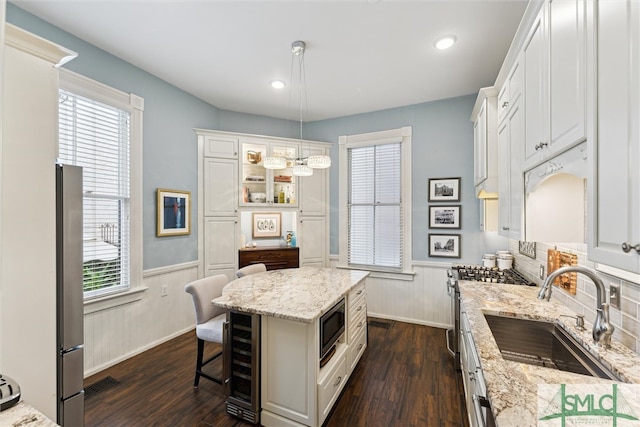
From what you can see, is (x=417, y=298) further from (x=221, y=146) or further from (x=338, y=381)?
(x=221, y=146)

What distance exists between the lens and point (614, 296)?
1264 millimetres

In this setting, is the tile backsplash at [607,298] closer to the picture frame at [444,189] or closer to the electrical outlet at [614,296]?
the electrical outlet at [614,296]

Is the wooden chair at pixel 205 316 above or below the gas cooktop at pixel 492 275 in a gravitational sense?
below

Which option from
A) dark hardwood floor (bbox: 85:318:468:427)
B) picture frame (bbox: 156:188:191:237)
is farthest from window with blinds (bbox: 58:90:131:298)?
dark hardwood floor (bbox: 85:318:468:427)

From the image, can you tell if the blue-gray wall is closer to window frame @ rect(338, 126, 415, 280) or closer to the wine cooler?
window frame @ rect(338, 126, 415, 280)

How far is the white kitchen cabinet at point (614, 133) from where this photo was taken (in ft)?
2.43

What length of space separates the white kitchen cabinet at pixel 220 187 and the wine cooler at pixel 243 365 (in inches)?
83.6

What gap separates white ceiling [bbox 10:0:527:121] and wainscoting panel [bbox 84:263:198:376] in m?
2.34

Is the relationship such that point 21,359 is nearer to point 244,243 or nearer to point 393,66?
point 244,243

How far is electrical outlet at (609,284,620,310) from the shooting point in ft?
4.09

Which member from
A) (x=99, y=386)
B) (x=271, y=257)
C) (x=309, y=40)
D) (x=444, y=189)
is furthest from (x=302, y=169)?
(x=99, y=386)

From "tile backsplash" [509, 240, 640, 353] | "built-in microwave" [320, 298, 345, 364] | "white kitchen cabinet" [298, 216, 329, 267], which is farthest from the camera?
"white kitchen cabinet" [298, 216, 329, 267]

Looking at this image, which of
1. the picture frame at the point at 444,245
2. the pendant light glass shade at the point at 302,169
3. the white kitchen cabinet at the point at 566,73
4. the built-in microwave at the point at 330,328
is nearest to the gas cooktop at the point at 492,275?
the picture frame at the point at 444,245

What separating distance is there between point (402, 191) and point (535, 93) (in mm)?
2503
